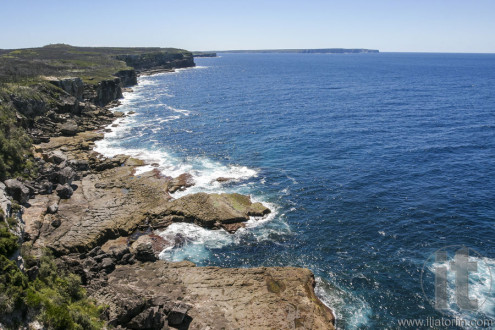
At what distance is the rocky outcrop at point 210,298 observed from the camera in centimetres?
2980

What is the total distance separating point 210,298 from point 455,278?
28385 mm

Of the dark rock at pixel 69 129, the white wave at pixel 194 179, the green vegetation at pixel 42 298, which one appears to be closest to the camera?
the green vegetation at pixel 42 298

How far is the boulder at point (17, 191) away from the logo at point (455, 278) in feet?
181

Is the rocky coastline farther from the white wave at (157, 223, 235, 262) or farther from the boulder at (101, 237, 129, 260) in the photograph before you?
the white wave at (157, 223, 235, 262)

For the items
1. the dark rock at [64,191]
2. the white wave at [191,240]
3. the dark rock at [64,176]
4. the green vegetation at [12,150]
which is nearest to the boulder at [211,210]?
the white wave at [191,240]

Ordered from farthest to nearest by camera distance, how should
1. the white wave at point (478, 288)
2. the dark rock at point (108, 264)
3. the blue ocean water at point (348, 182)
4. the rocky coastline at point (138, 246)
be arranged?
the blue ocean water at point (348, 182) → the dark rock at point (108, 264) → the white wave at point (478, 288) → the rocky coastline at point (138, 246)

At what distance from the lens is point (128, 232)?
4603cm

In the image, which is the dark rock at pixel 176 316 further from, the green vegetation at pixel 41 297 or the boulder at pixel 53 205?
the boulder at pixel 53 205

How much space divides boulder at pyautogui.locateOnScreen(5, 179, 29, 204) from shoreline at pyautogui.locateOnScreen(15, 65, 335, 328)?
73.3 inches

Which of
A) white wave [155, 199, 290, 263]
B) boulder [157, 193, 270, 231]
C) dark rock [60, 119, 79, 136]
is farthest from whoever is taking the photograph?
dark rock [60, 119, 79, 136]

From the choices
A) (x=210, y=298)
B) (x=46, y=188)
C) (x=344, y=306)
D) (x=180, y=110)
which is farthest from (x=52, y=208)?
(x=180, y=110)

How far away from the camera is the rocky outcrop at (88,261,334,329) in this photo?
29797 mm

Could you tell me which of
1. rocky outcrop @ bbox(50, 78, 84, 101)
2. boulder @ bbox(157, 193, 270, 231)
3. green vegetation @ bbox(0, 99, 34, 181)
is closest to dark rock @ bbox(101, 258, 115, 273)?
boulder @ bbox(157, 193, 270, 231)

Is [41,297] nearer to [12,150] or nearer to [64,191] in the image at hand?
[64,191]
